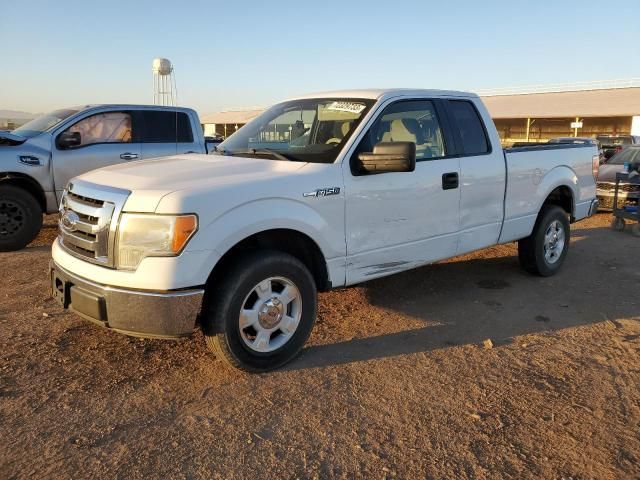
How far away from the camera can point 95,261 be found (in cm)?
335

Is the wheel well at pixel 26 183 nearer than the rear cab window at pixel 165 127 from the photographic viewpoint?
Yes

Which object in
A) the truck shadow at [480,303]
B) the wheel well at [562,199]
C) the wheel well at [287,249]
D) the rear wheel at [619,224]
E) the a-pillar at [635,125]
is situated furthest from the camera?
the a-pillar at [635,125]

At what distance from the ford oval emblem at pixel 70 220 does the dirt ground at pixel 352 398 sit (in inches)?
37.2

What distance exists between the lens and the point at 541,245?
5.94m

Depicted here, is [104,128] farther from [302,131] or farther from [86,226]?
[86,226]

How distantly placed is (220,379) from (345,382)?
83 centimetres

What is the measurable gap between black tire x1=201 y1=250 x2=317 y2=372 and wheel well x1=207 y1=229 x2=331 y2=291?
0.10 metres

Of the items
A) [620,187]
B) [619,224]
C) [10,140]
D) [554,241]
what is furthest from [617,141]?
[10,140]

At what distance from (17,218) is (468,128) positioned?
561 centimetres

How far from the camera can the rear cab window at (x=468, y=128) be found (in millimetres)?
4920

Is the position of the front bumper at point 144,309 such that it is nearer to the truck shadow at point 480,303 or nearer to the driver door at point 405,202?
the truck shadow at point 480,303

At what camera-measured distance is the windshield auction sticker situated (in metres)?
4.29

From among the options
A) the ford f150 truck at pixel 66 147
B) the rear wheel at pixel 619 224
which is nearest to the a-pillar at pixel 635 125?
the rear wheel at pixel 619 224

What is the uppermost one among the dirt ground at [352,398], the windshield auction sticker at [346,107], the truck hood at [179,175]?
the windshield auction sticker at [346,107]
